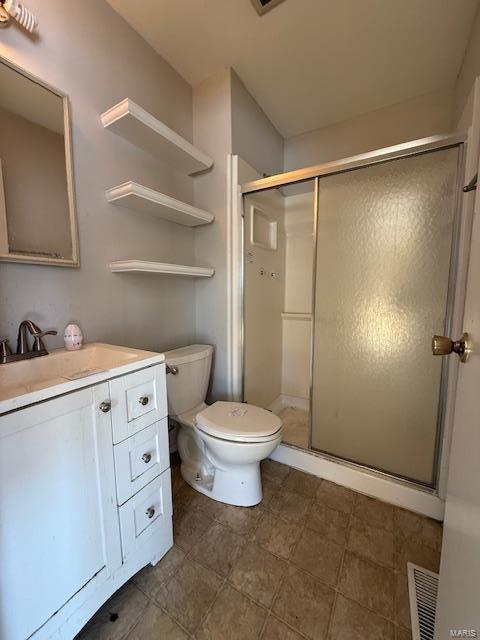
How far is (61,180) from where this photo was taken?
1.11m

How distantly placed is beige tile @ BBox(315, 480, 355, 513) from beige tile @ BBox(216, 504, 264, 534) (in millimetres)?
350

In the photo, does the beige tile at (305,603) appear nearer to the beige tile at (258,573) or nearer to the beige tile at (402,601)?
the beige tile at (258,573)

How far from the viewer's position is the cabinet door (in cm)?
64

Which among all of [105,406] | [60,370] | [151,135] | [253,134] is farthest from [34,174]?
[253,134]

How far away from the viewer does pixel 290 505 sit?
1368 millimetres

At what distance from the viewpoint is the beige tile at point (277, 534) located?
113cm

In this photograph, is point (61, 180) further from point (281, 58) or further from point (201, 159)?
point (281, 58)

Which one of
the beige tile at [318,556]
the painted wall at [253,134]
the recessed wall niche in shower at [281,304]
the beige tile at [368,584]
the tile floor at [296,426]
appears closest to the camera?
the beige tile at [368,584]

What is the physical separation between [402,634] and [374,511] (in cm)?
51

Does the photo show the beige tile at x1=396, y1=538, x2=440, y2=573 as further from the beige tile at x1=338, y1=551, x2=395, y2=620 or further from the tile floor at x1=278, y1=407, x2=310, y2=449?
the tile floor at x1=278, y1=407, x2=310, y2=449

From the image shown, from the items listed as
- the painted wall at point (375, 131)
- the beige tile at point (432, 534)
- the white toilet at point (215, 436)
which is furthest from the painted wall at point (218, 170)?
the beige tile at point (432, 534)

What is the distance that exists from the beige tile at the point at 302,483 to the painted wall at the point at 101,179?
111 cm

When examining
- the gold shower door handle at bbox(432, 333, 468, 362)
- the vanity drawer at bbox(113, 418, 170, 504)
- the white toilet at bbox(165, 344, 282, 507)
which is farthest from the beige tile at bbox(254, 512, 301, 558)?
the gold shower door handle at bbox(432, 333, 468, 362)

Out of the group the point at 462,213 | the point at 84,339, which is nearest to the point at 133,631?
the point at 84,339
